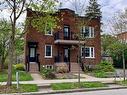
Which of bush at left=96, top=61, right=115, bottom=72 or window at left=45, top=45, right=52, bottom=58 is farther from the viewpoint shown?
window at left=45, top=45, right=52, bottom=58

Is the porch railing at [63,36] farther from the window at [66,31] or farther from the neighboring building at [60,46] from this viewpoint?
the window at [66,31]

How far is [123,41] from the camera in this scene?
97.7 ft

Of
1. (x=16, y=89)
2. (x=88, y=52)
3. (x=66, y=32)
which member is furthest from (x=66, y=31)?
(x=16, y=89)

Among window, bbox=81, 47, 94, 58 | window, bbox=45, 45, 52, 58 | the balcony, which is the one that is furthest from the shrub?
window, bbox=81, 47, 94, 58

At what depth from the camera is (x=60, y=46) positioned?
144ft

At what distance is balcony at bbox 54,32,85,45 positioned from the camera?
4244cm

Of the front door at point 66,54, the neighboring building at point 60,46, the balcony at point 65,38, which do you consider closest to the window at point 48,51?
the neighboring building at point 60,46

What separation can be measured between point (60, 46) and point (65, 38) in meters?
1.26

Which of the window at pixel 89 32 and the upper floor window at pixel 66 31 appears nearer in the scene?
the upper floor window at pixel 66 31

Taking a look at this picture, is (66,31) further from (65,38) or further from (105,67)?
(105,67)

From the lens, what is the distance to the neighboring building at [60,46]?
42125 millimetres

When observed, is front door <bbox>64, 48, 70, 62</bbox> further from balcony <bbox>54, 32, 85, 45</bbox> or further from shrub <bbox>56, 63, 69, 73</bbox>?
shrub <bbox>56, 63, 69, 73</bbox>

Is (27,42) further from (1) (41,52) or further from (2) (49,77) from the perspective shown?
(2) (49,77)

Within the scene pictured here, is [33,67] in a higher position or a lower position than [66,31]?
lower
